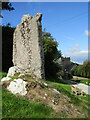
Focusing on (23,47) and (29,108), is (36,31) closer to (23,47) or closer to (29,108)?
(23,47)

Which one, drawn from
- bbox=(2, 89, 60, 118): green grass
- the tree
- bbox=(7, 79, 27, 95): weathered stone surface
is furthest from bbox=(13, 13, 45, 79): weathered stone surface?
the tree

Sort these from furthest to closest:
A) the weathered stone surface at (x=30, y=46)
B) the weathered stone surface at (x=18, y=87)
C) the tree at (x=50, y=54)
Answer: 1. the tree at (x=50, y=54)
2. the weathered stone surface at (x=30, y=46)
3. the weathered stone surface at (x=18, y=87)

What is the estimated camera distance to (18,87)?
6.89 meters

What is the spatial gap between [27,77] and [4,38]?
12051mm

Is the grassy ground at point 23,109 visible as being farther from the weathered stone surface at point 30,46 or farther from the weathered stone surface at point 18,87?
the weathered stone surface at point 30,46

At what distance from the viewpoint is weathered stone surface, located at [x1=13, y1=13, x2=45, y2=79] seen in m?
9.80

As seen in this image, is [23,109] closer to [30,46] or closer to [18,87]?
[18,87]

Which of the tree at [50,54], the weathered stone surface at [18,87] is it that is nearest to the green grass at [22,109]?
the weathered stone surface at [18,87]

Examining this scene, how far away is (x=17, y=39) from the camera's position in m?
10.9

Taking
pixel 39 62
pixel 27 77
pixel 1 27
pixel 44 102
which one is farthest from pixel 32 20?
pixel 1 27

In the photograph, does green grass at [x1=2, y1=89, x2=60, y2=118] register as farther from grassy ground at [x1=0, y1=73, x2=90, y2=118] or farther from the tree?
the tree

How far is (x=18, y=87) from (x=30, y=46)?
3.79 metres

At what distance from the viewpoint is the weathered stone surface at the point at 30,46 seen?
386 inches

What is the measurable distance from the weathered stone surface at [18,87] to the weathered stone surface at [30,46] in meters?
2.39
